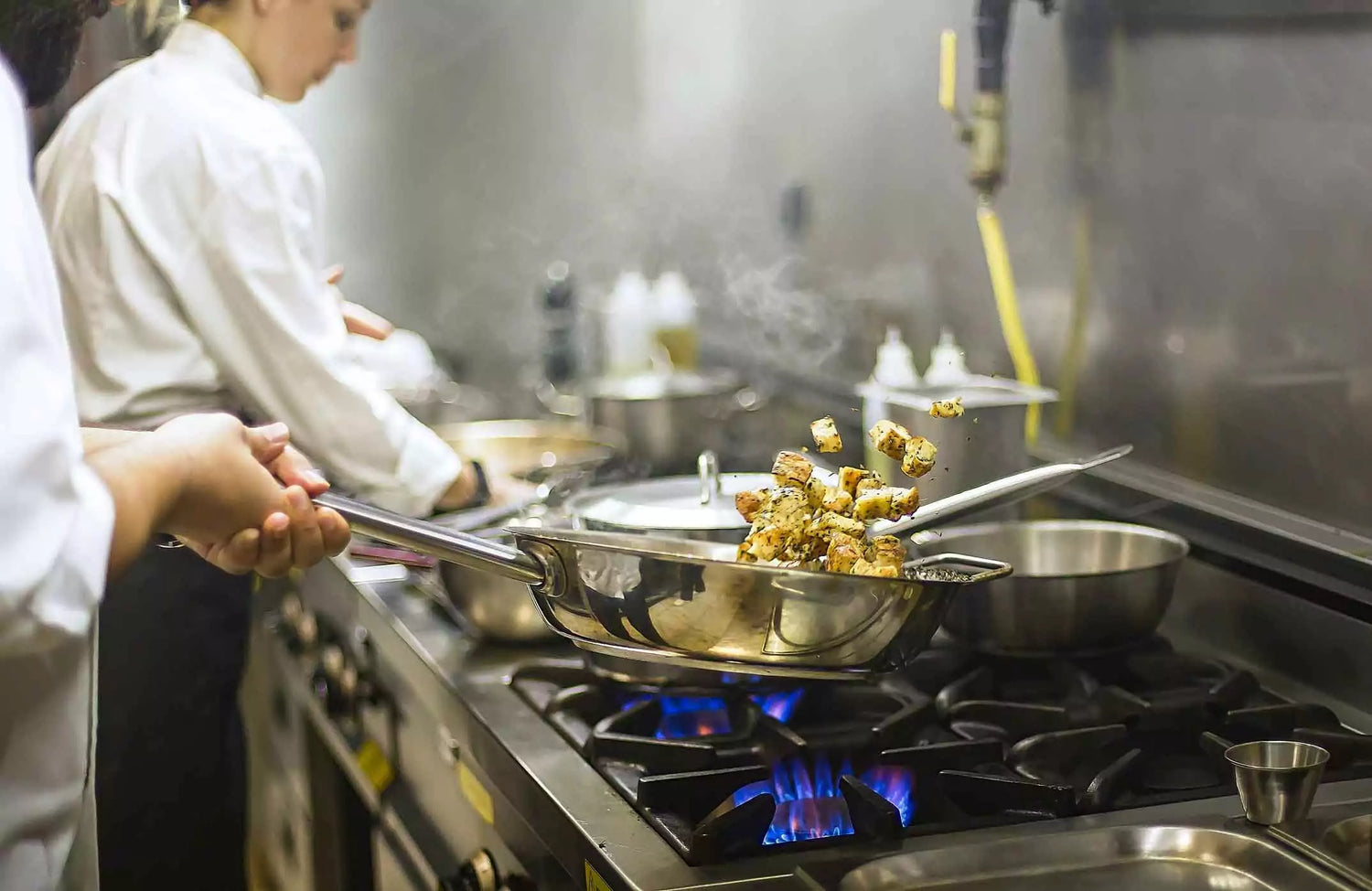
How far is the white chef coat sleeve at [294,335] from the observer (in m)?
1.81

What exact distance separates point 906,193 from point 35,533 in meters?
1.54

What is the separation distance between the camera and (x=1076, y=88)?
1.69m

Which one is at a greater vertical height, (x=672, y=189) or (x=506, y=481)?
(x=672, y=189)

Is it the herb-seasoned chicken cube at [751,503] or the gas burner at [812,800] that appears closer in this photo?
the gas burner at [812,800]

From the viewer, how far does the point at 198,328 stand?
185cm

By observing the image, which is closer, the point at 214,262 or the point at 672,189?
the point at 214,262

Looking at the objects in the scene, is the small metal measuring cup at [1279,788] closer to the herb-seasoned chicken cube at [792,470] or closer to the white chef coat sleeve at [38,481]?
the herb-seasoned chicken cube at [792,470]

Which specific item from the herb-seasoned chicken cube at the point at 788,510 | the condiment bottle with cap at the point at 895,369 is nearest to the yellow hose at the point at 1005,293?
the condiment bottle with cap at the point at 895,369

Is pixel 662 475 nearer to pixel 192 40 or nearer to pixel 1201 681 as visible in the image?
pixel 192 40

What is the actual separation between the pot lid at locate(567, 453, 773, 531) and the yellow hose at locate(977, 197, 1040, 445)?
47 centimetres

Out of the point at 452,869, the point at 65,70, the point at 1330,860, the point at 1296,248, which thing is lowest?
the point at 452,869

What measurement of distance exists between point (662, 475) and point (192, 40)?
2.91 feet

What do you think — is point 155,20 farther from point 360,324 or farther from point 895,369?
point 895,369

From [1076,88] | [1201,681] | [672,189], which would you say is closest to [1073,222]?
[1076,88]
